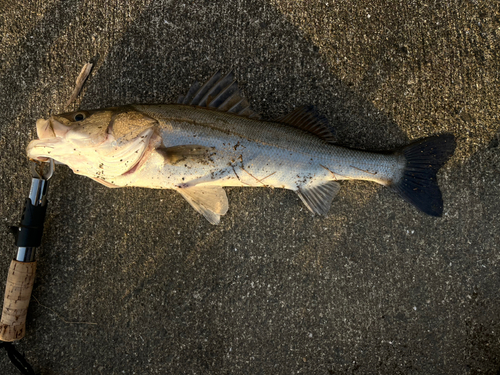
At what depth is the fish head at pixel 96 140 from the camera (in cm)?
219

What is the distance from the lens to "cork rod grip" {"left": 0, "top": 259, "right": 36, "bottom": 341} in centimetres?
254

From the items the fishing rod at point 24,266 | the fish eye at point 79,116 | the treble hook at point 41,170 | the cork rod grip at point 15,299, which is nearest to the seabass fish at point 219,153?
the fish eye at point 79,116

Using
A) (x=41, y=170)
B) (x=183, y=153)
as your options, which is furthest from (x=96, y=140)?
(x=41, y=170)

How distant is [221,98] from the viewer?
2510mm

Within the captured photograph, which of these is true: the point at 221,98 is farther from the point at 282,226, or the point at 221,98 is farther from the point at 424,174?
the point at 424,174

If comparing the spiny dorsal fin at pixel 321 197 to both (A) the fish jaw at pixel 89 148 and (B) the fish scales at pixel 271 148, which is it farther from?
(A) the fish jaw at pixel 89 148

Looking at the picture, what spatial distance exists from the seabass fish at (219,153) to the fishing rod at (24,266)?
11.1 inches

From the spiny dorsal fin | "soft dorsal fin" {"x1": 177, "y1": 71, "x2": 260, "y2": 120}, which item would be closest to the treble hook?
"soft dorsal fin" {"x1": 177, "y1": 71, "x2": 260, "y2": 120}

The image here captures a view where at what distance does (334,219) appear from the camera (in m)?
2.78

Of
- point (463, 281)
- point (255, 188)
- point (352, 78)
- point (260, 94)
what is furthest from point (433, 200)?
point (260, 94)

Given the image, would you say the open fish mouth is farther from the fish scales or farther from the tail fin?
the tail fin

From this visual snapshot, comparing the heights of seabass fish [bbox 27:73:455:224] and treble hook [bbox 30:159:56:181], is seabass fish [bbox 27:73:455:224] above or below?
above

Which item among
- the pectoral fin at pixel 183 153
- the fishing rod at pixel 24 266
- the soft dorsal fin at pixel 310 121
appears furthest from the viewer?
the soft dorsal fin at pixel 310 121

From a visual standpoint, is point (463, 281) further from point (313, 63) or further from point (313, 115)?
point (313, 63)
